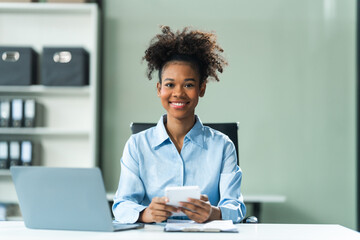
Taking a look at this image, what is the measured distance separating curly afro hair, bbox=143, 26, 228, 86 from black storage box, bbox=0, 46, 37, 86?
174 cm

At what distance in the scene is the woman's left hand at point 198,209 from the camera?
129cm

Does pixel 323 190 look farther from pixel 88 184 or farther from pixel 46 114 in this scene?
pixel 88 184

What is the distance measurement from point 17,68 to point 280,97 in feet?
6.37

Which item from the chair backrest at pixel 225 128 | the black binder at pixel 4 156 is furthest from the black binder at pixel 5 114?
the chair backrest at pixel 225 128

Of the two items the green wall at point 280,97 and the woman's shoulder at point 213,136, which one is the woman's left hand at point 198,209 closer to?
the woman's shoulder at point 213,136

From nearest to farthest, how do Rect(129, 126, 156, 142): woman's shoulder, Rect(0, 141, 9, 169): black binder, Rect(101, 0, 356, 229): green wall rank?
Rect(129, 126, 156, 142): woman's shoulder < Rect(0, 141, 9, 169): black binder < Rect(101, 0, 356, 229): green wall

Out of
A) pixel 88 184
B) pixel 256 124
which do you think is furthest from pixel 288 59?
pixel 88 184

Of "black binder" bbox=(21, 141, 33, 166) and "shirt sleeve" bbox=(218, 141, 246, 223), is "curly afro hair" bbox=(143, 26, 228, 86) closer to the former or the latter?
"shirt sleeve" bbox=(218, 141, 246, 223)

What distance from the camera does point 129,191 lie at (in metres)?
1.54

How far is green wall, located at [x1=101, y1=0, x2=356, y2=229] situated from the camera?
3.44 meters

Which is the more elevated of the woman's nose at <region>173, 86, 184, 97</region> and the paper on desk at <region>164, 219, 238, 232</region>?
the woman's nose at <region>173, 86, 184, 97</region>

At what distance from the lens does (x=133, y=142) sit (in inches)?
65.5

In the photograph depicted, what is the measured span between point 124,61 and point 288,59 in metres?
1.25

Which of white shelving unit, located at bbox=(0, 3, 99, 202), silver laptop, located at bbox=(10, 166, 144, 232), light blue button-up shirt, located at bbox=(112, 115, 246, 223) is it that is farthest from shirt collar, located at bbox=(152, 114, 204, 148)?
white shelving unit, located at bbox=(0, 3, 99, 202)
